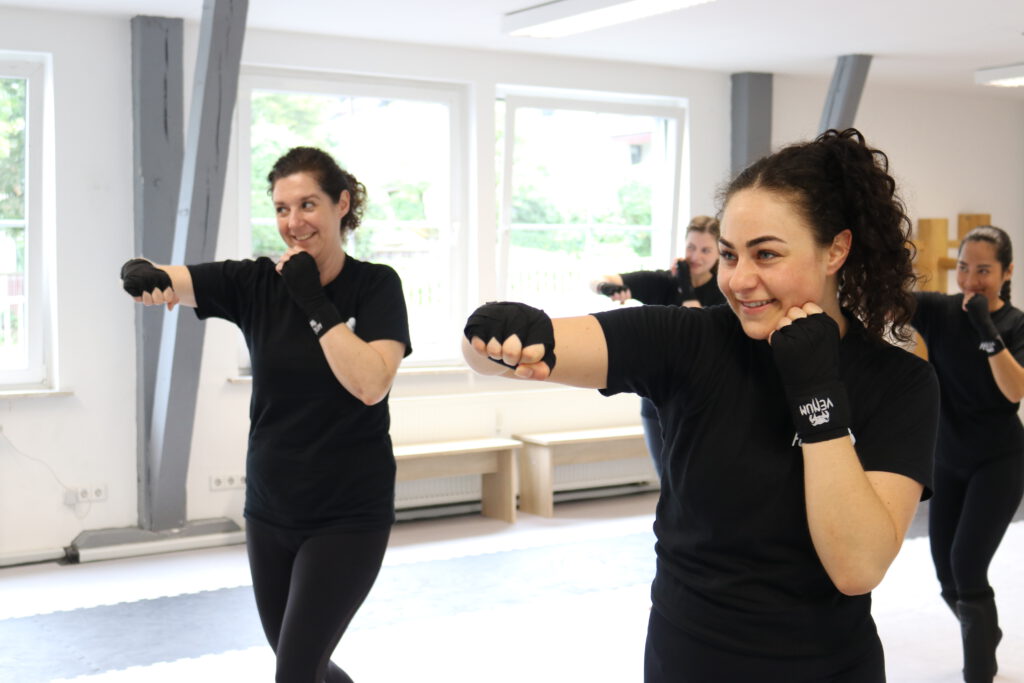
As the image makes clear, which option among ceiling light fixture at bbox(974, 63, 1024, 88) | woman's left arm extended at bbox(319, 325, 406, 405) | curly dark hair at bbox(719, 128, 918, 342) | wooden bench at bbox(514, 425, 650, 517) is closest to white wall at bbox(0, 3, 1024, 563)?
wooden bench at bbox(514, 425, 650, 517)

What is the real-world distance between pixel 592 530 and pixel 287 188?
3613 millimetres

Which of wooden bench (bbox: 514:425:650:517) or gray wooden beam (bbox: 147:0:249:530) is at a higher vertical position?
gray wooden beam (bbox: 147:0:249:530)

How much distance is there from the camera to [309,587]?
2133mm

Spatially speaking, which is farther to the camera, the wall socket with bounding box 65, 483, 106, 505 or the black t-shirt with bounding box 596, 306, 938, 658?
the wall socket with bounding box 65, 483, 106, 505

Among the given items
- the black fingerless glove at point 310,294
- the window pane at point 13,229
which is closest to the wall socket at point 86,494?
the window pane at point 13,229

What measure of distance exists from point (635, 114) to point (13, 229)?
3.54 meters

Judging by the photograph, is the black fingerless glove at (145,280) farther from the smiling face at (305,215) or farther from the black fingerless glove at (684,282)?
the black fingerless glove at (684,282)

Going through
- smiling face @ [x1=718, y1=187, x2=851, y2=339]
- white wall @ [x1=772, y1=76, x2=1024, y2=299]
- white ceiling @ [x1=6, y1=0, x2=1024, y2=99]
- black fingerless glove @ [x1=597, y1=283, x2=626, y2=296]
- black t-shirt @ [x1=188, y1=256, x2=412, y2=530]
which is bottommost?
black t-shirt @ [x1=188, y1=256, x2=412, y2=530]

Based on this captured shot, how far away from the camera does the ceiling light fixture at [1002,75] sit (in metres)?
6.46

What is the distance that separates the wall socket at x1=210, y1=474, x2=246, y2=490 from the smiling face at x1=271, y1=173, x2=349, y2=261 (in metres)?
3.26

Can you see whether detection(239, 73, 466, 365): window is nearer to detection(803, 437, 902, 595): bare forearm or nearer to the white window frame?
the white window frame

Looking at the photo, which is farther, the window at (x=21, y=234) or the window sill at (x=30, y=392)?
the window at (x=21, y=234)

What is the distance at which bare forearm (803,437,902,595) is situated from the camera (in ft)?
4.27

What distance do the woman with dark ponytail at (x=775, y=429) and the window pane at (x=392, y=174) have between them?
4.51 metres
